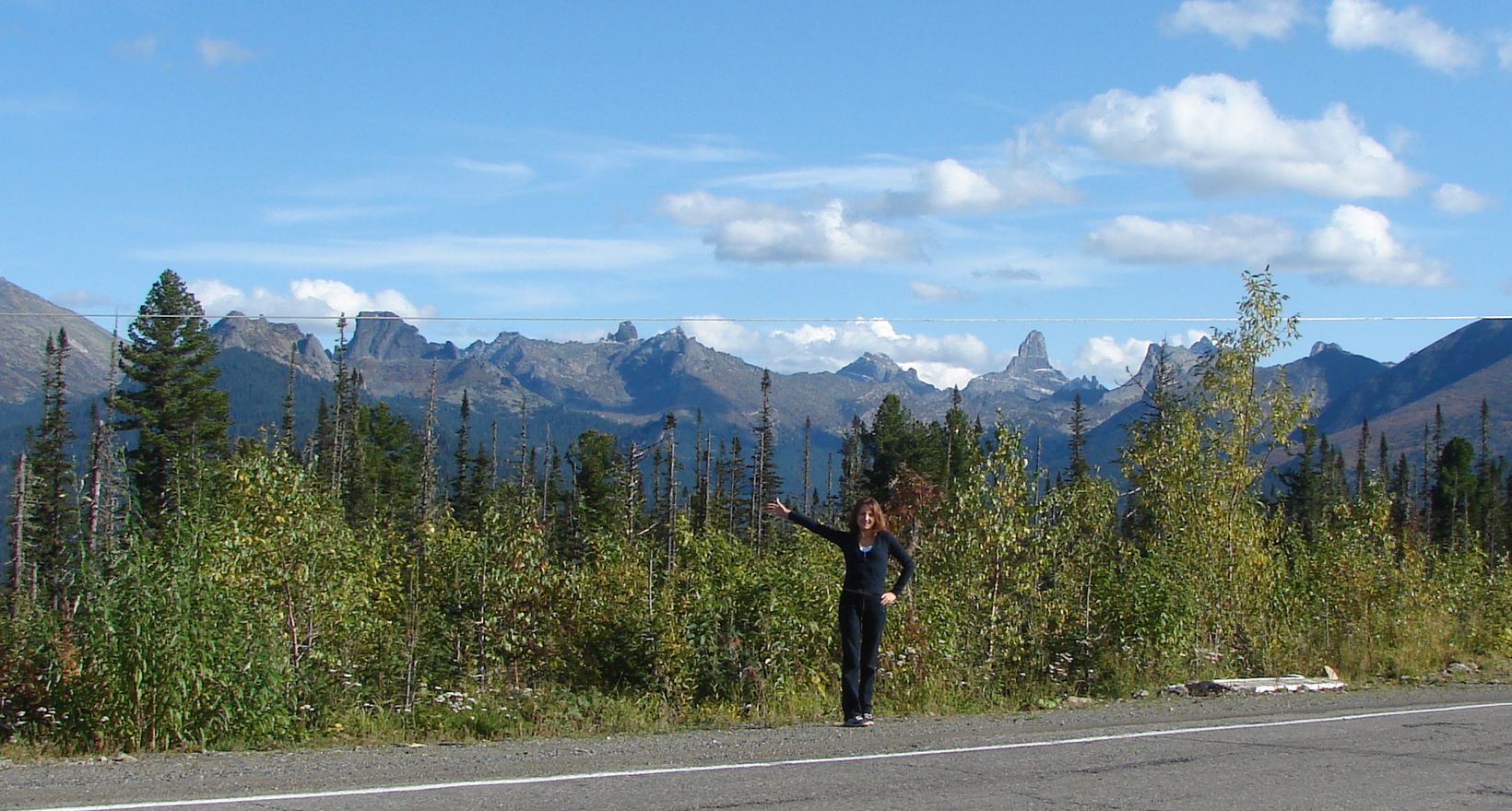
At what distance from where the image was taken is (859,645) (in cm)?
1227

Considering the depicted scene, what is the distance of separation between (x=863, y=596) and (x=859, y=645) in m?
0.44

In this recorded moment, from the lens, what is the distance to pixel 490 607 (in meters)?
18.1

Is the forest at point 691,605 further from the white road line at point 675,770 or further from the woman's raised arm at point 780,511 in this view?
the white road line at point 675,770

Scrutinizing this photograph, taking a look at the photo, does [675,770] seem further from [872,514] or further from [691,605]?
[691,605]

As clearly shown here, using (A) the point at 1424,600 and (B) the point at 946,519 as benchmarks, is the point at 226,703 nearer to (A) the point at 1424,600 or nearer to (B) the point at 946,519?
(B) the point at 946,519

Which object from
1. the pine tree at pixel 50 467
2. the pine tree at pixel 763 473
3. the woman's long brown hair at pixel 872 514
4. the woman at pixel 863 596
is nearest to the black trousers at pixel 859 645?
the woman at pixel 863 596

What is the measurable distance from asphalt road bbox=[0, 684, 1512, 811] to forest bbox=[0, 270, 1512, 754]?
1203 mm

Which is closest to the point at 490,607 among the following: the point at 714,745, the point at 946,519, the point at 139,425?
the point at 946,519

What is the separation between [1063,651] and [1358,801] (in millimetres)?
8909

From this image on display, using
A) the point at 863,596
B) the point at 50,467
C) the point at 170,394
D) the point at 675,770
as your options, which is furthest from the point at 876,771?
the point at 50,467

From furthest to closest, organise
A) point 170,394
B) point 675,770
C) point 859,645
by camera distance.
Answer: point 170,394 → point 859,645 → point 675,770

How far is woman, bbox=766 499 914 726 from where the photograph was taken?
12133 mm

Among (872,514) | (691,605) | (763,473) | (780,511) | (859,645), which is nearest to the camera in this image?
(780,511)

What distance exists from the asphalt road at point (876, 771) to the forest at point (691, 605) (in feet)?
3.95
